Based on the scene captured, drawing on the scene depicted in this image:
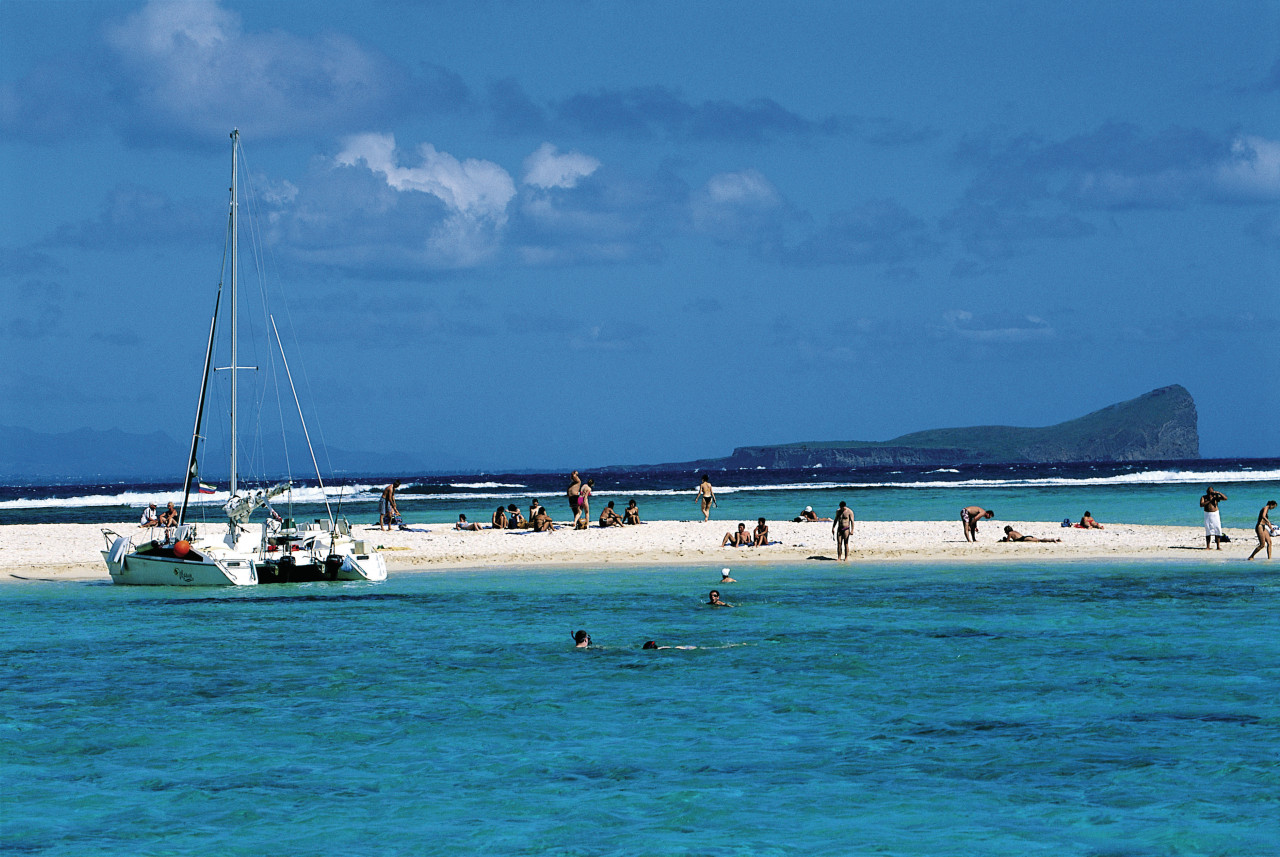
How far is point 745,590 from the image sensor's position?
31.5 m

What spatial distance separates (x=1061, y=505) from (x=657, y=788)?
62058 millimetres

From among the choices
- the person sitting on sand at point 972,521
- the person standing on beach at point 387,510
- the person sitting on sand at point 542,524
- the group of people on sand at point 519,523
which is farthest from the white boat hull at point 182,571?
the person sitting on sand at point 972,521

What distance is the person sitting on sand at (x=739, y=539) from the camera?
1662 inches

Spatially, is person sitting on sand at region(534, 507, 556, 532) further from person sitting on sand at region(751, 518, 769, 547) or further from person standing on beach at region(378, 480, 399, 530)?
person sitting on sand at region(751, 518, 769, 547)

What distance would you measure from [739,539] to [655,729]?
2624 cm

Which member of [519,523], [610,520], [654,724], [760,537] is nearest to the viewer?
[654,724]

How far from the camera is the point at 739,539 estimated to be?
1663 inches

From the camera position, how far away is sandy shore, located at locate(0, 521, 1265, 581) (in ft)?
129

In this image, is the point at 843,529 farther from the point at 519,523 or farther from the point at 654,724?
the point at 654,724

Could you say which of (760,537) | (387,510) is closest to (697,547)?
(760,537)

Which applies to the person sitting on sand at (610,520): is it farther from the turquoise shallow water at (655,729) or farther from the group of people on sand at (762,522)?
the turquoise shallow water at (655,729)

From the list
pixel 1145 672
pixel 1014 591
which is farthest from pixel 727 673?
pixel 1014 591

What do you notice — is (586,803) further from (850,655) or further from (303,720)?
(850,655)

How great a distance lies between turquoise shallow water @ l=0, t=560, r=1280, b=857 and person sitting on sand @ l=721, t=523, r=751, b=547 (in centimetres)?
1356
